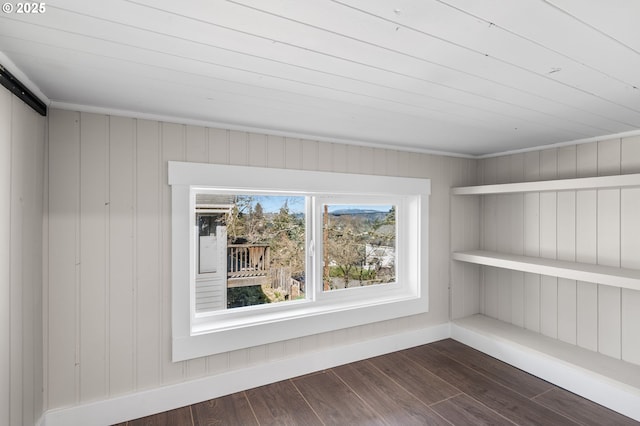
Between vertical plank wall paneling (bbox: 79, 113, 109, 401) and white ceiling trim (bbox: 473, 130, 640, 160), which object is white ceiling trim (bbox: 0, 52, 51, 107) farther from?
white ceiling trim (bbox: 473, 130, 640, 160)

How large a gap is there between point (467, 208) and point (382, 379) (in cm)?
197

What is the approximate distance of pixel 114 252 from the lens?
76.9 inches

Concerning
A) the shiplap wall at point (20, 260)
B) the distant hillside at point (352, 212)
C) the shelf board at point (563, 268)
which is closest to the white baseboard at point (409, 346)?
the shiplap wall at point (20, 260)

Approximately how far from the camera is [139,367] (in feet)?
6.61

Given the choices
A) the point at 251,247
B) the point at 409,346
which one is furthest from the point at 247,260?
the point at 409,346

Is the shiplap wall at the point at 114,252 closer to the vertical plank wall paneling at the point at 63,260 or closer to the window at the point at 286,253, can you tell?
the vertical plank wall paneling at the point at 63,260

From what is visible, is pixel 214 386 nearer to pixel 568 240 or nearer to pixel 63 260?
pixel 63 260

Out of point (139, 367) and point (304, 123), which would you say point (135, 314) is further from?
point (304, 123)

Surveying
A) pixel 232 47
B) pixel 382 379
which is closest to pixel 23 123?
pixel 232 47

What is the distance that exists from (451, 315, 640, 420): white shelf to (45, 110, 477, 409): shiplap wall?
7.35 feet

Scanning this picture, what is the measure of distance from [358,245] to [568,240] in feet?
5.88

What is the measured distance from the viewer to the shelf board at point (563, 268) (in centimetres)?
207

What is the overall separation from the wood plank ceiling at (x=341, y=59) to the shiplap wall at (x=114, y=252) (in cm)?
19

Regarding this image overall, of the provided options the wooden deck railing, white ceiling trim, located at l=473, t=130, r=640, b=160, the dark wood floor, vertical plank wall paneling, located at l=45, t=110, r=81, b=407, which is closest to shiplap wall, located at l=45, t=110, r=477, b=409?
vertical plank wall paneling, located at l=45, t=110, r=81, b=407
